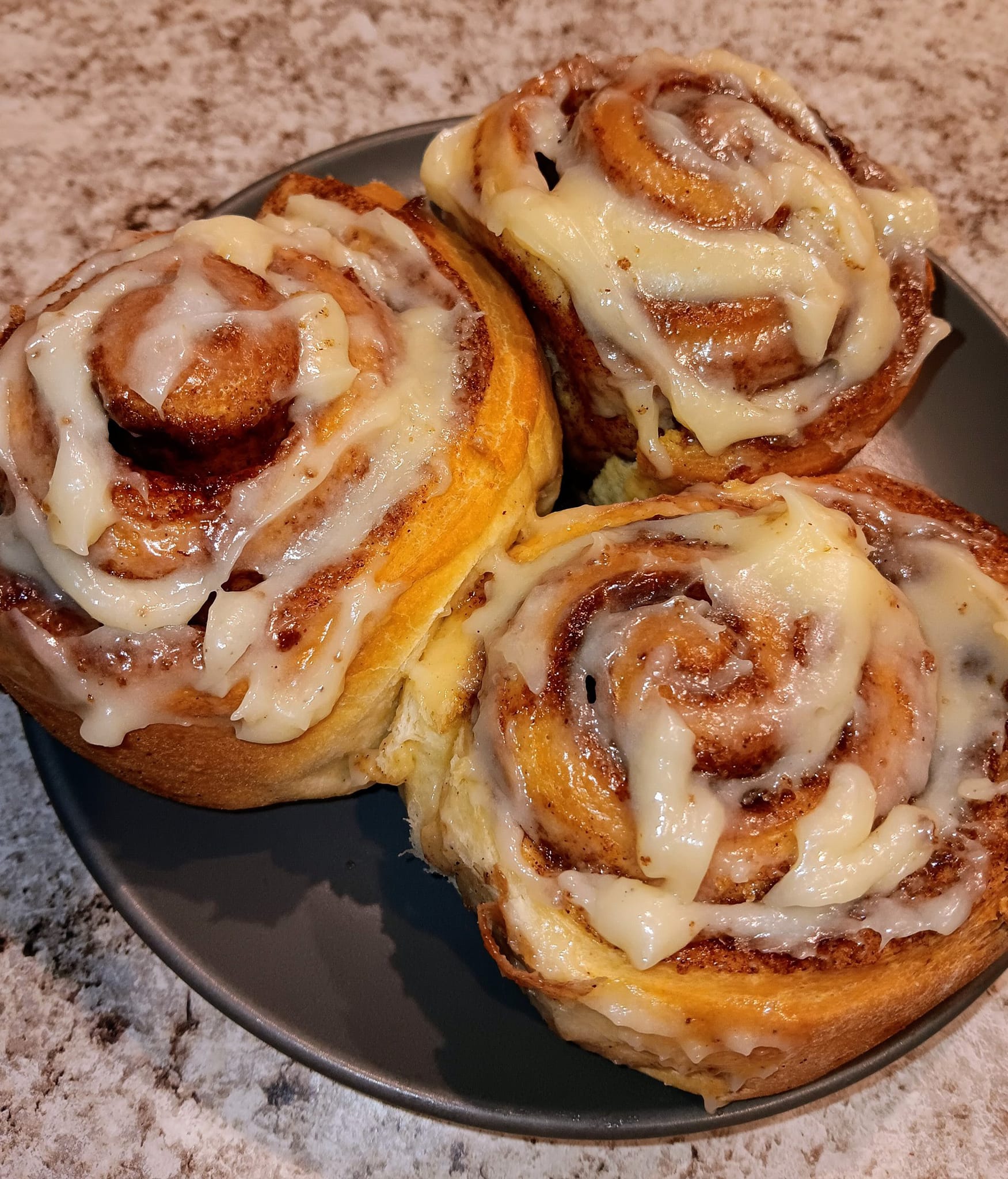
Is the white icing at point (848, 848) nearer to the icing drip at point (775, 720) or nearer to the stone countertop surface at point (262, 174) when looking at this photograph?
the icing drip at point (775, 720)

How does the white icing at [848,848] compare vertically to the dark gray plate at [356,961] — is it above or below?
above

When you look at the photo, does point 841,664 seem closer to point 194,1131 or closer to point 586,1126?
point 586,1126

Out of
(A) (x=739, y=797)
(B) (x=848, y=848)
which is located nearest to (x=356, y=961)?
(A) (x=739, y=797)

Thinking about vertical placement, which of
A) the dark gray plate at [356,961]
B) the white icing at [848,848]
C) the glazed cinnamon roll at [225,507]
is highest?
the glazed cinnamon roll at [225,507]

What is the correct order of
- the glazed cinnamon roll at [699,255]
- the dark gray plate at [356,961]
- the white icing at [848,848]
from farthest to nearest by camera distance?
the glazed cinnamon roll at [699,255]
the dark gray plate at [356,961]
the white icing at [848,848]

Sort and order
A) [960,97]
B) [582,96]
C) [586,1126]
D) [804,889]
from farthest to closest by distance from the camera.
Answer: [960,97], [582,96], [586,1126], [804,889]

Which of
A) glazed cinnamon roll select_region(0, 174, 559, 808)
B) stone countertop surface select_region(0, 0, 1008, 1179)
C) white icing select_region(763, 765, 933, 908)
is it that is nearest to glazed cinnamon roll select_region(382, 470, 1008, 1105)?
white icing select_region(763, 765, 933, 908)

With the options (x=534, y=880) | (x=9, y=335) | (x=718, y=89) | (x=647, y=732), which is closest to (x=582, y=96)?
(x=718, y=89)

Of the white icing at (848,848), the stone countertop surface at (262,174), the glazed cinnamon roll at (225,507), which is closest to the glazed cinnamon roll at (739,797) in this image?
the white icing at (848,848)
